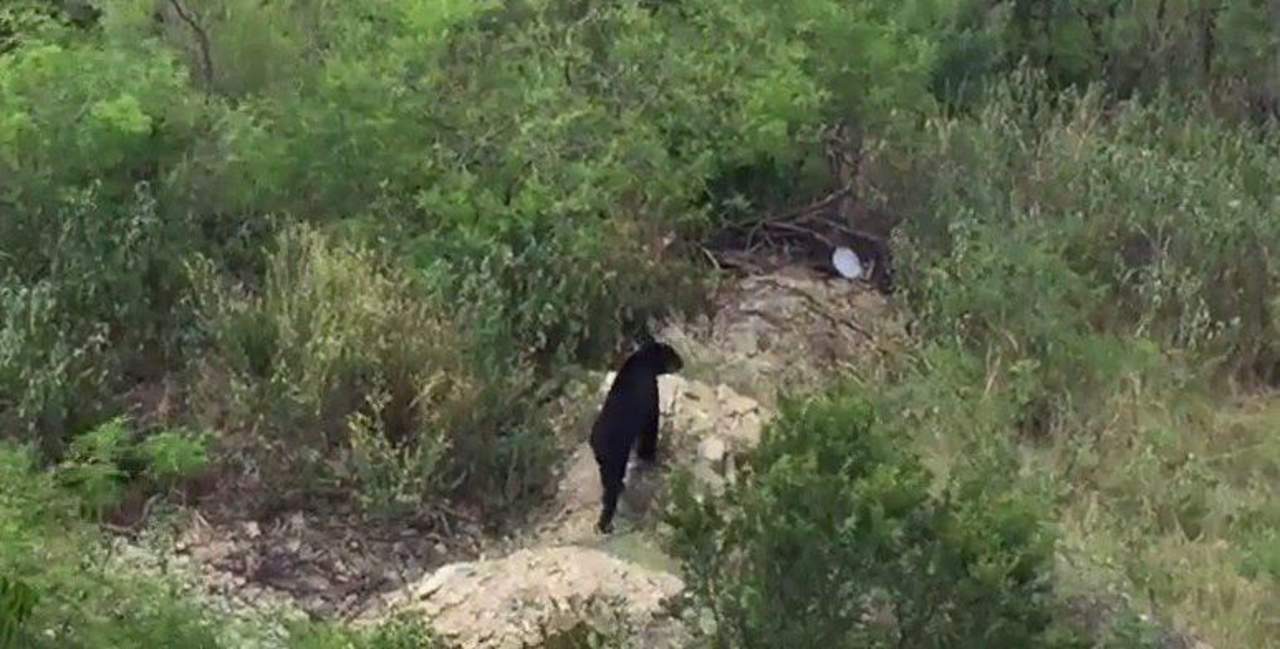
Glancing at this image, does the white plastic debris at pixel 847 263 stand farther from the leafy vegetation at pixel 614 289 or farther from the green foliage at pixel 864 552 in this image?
the green foliage at pixel 864 552

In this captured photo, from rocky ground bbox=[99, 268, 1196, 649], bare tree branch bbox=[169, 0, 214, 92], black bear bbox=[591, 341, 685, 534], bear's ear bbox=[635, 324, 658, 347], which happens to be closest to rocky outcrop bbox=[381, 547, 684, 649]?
rocky ground bbox=[99, 268, 1196, 649]

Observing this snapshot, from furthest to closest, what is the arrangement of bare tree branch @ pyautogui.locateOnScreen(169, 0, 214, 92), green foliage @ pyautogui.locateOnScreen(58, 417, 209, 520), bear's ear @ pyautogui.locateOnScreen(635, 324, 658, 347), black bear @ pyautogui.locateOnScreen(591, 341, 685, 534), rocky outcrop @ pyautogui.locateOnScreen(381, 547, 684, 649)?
1. bare tree branch @ pyautogui.locateOnScreen(169, 0, 214, 92)
2. bear's ear @ pyautogui.locateOnScreen(635, 324, 658, 347)
3. black bear @ pyautogui.locateOnScreen(591, 341, 685, 534)
4. green foliage @ pyautogui.locateOnScreen(58, 417, 209, 520)
5. rocky outcrop @ pyautogui.locateOnScreen(381, 547, 684, 649)

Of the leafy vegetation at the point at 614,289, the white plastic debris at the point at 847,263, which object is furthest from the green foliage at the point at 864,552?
the white plastic debris at the point at 847,263

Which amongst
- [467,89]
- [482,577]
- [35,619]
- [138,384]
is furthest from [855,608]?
[467,89]

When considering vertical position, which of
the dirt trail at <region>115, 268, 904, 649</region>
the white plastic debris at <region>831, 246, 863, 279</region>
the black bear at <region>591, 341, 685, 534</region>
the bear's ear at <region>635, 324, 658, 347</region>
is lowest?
the white plastic debris at <region>831, 246, 863, 279</region>

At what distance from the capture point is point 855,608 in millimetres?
4270

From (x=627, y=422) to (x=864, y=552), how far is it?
1296 millimetres

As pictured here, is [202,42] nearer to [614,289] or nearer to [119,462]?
[614,289]

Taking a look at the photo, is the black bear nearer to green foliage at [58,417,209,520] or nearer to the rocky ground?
the rocky ground

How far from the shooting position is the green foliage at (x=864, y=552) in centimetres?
420

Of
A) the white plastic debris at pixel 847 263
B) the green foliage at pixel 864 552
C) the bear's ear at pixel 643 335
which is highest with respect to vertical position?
the green foliage at pixel 864 552

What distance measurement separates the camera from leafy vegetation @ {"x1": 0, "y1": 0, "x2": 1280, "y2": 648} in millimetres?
4316

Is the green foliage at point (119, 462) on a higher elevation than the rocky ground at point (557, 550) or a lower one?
higher

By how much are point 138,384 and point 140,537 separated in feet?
3.00
